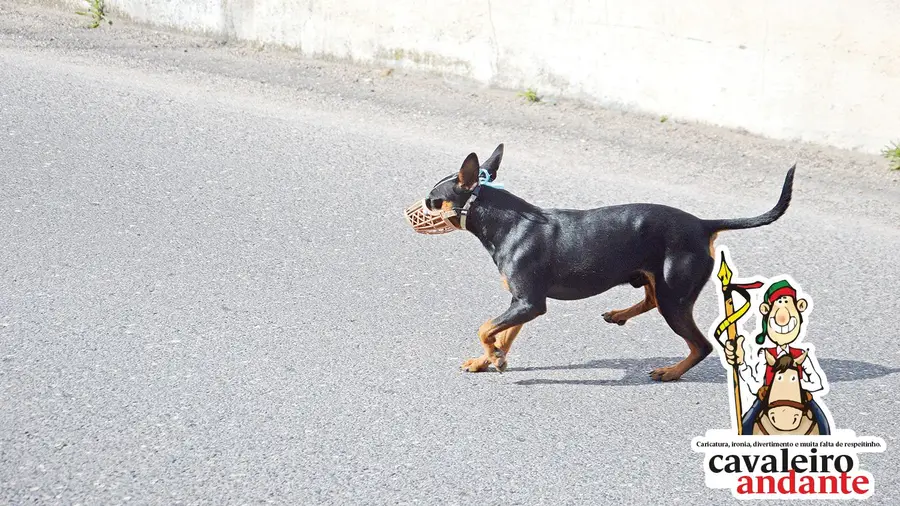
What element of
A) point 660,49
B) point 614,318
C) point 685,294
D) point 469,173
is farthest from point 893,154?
point 469,173

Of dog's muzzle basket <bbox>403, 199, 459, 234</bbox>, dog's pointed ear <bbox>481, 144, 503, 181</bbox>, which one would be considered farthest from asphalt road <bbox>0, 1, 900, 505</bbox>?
dog's pointed ear <bbox>481, 144, 503, 181</bbox>

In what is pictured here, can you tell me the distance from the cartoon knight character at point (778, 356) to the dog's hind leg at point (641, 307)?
717 millimetres

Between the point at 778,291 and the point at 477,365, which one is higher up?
the point at 778,291

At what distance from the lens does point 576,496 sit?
411 centimetres

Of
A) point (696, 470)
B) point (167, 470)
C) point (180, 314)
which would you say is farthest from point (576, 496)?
point (180, 314)

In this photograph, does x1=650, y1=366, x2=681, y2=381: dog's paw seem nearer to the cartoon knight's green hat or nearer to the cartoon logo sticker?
the cartoon logo sticker

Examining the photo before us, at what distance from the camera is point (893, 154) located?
8.10m

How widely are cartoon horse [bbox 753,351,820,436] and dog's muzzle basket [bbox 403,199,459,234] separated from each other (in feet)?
5.18

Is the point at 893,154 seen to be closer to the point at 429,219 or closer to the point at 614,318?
the point at 614,318

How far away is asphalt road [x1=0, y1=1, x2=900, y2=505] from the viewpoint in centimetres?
430

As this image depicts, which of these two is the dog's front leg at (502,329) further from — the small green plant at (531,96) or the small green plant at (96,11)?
the small green plant at (96,11)

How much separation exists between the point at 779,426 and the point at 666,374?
0.94 metres

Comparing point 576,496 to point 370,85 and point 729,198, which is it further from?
point 370,85

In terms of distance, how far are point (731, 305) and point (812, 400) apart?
0.49 meters
